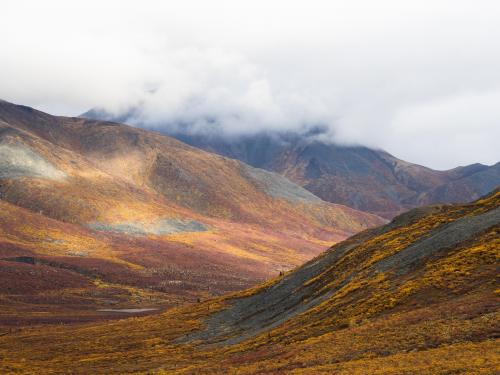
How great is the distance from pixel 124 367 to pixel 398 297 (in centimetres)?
2790

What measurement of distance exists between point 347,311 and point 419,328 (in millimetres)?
13645

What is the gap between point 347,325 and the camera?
45.5 metres

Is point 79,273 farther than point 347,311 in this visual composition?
Yes

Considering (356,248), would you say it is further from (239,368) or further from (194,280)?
(194,280)

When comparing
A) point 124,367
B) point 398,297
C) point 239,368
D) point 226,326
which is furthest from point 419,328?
point 226,326

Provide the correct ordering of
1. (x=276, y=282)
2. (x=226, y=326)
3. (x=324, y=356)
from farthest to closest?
(x=276, y=282) < (x=226, y=326) < (x=324, y=356)

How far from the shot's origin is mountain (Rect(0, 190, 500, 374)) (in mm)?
33375

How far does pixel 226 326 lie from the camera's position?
2768 inches

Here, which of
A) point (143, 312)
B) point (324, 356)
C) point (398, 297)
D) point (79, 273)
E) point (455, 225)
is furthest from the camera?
point (79, 273)

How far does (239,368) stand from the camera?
39.9m

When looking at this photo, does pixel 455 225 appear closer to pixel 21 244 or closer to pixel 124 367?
pixel 124 367

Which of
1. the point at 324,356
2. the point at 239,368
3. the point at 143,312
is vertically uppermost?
the point at 324,356

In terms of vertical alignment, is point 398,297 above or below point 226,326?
above

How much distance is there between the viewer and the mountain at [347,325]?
33375mm
